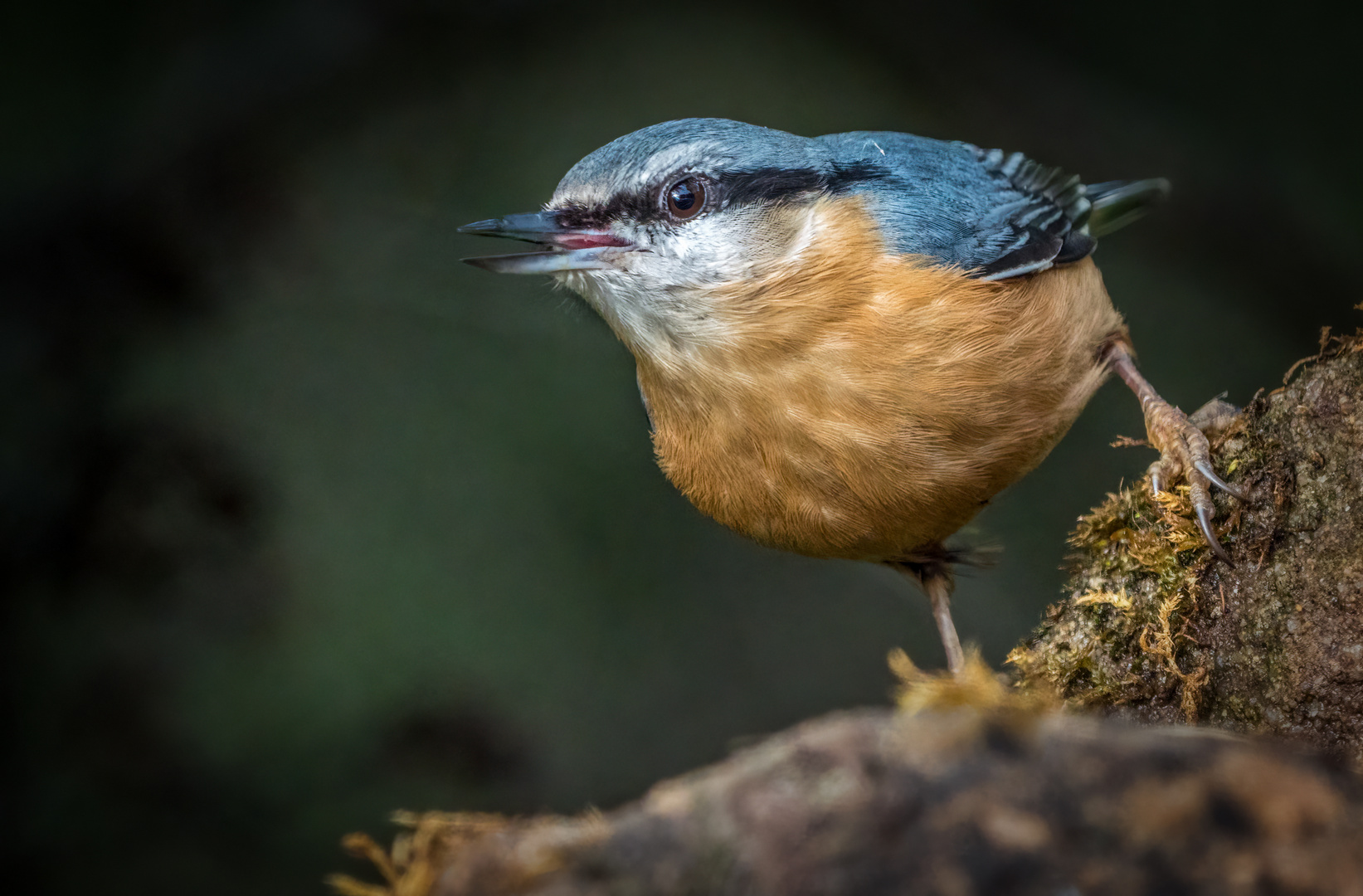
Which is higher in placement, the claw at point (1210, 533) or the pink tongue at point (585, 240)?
the pink tongue at point (585, 240)

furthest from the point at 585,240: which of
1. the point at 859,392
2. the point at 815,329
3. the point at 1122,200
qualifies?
the point at 1122,200

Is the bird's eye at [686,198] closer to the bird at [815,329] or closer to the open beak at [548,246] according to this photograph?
the bird at [815,329]

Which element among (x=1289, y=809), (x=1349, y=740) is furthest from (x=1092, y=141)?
(x=1289, y=809)

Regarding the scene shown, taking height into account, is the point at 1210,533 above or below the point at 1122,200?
below

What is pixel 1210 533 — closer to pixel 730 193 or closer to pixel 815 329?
pixel 815 329

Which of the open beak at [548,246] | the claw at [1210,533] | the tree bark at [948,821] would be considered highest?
the open beak at [548,246]

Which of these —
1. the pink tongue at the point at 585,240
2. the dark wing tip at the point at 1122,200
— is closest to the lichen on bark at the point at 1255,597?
the pink tongue at the point at 585,240
